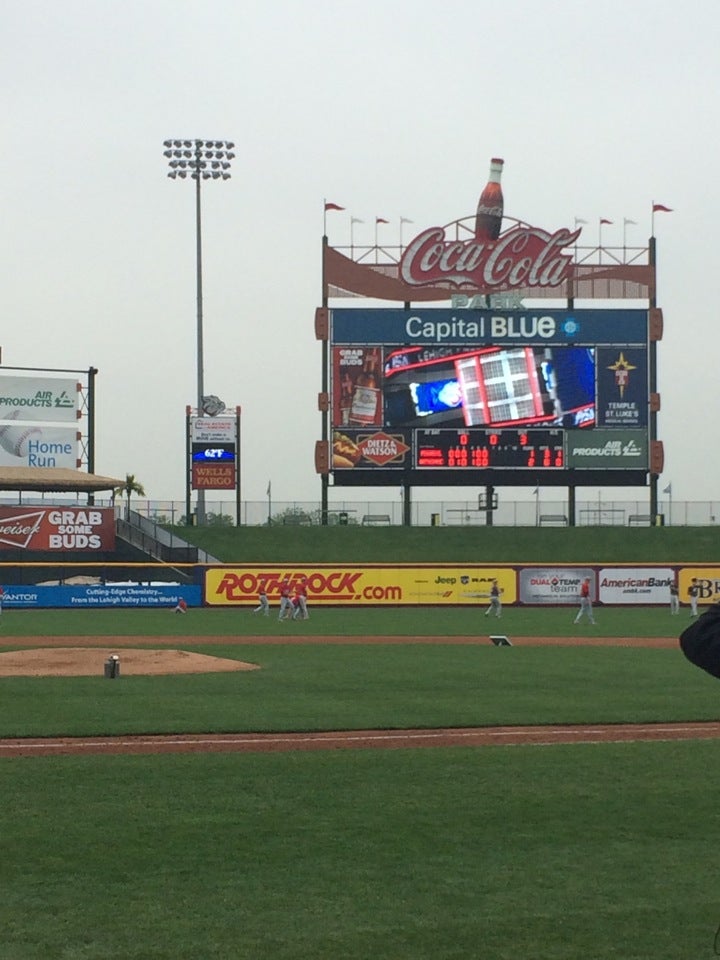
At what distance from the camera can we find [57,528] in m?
53.6

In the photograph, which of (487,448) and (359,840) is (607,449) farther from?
(359,840)

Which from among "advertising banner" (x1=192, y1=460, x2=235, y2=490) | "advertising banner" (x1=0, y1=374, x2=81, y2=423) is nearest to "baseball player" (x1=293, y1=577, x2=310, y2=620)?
"advertising banner" (x1=192, y1=460, x2=235, y2=490)

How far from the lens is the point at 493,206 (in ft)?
188

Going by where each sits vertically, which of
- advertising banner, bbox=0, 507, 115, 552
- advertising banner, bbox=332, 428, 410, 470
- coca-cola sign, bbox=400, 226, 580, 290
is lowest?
advertising banner, bbox=0, 507, 115, 552

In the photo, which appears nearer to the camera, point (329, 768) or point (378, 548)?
point (329, 768)

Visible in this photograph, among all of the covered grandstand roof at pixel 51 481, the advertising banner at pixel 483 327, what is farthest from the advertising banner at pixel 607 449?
the covered grandstand roof at pixel 51 481

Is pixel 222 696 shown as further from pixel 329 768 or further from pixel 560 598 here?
pixel 560 598

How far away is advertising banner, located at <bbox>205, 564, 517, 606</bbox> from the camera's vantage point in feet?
160

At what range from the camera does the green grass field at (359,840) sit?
7.96 metres

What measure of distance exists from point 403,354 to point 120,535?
1544 cm

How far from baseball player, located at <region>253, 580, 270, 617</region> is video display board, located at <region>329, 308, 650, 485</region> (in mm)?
8729

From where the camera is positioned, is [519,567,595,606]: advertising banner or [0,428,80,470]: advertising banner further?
[0,428,80,470]: advertising banner

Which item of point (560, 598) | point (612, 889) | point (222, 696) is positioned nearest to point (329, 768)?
point (612, 889)

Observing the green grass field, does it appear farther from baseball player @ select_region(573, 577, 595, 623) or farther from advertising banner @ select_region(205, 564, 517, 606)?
advertising banner @ select_region(205, 564, 517, 606)
